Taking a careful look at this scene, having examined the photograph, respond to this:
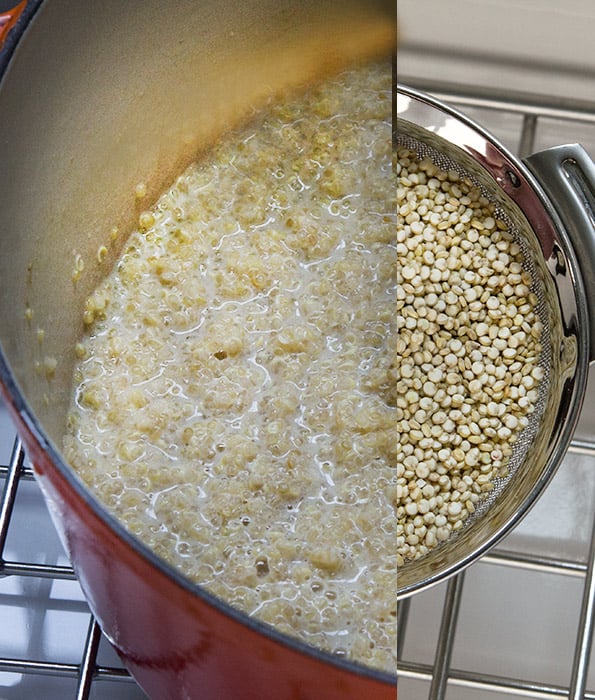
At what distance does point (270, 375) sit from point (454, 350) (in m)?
0.09

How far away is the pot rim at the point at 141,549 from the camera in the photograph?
0.82 feet

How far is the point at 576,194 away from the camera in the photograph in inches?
18.1

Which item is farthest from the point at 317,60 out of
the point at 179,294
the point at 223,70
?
the point at 179,294

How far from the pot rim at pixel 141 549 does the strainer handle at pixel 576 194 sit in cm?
26

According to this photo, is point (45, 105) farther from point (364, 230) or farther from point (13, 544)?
point (13, 544)

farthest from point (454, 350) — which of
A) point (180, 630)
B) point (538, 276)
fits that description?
point (180, 630)

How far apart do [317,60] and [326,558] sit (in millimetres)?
296

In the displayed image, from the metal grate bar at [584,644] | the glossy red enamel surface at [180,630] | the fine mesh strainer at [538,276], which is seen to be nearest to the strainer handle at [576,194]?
the fine mesh strainer at [538,276]

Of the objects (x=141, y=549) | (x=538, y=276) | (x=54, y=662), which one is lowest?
(x=54, y=662)

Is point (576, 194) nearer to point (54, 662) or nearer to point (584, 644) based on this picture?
point (584, 644)

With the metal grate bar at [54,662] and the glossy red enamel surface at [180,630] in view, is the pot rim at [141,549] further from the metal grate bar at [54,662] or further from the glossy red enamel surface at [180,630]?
the metal grate bar at [54,662]

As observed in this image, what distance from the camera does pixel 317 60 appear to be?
20.1 inches

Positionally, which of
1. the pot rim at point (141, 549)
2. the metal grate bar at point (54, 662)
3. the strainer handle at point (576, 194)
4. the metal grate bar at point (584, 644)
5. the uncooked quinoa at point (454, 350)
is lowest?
the metal grate bar at point (54, 662)

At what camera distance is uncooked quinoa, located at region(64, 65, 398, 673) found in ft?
1.21
